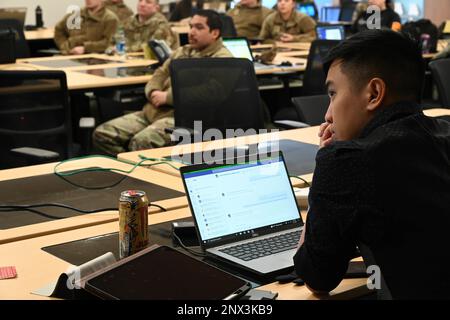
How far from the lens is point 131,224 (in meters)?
2.02

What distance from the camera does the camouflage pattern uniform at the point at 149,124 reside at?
187 inches

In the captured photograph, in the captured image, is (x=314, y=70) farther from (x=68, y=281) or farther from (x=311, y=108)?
(x=68, y=281)

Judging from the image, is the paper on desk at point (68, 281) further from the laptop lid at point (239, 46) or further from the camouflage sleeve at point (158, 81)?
the laptop lid at point (239, 46)

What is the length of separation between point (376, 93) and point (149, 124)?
11.6ft

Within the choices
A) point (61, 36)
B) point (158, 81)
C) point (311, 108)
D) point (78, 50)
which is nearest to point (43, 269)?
point (311, 108)

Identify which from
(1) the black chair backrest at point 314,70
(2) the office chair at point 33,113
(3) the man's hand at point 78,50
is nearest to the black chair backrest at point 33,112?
(2) the office chair at point 33,113

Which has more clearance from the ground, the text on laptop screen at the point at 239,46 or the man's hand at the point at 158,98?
the text on laptop screen at the point at 239,46

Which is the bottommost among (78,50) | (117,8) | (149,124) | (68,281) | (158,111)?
(149,124)

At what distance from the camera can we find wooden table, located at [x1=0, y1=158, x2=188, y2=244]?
7.52ft

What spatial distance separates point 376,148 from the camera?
1554 mm

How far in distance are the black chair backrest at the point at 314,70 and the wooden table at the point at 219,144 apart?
1814mm
